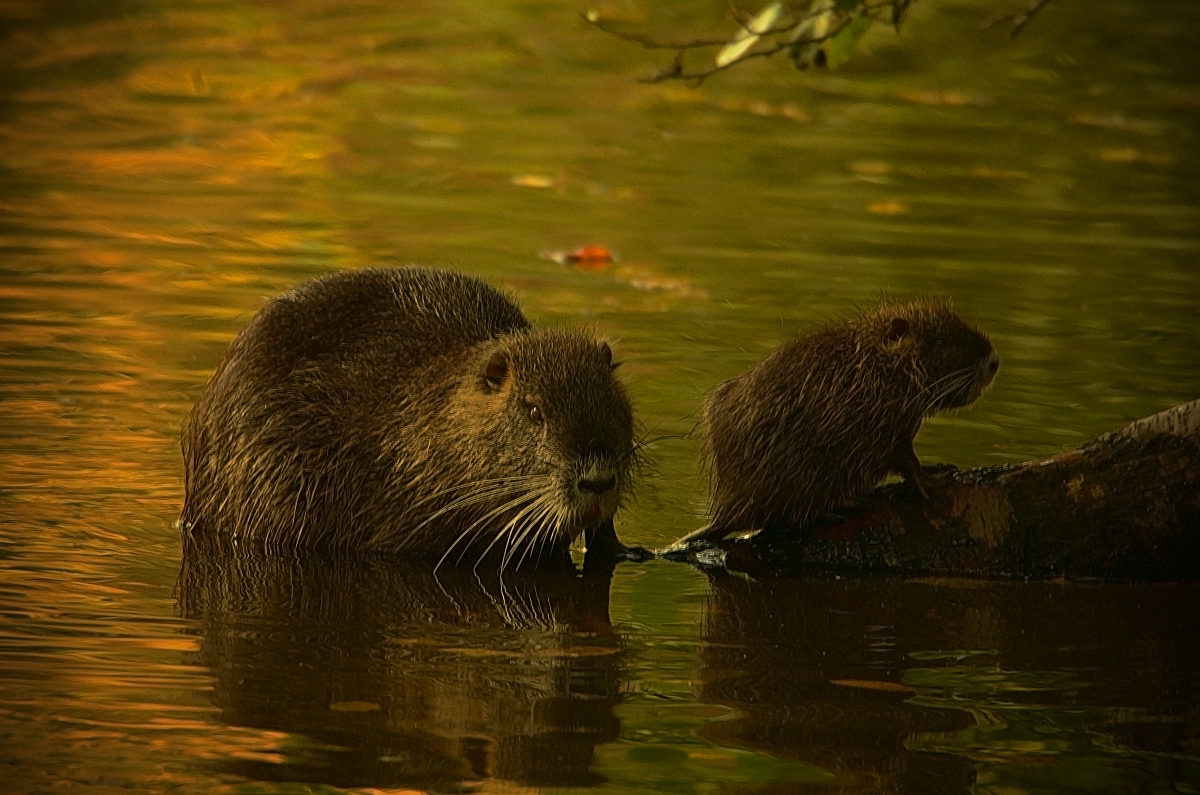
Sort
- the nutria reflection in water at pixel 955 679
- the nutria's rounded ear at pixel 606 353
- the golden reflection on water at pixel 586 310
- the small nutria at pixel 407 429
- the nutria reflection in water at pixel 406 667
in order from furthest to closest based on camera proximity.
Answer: the nutria's rounded ear at pixel 606 353 → the small nutria at pixel 407 429 → the golden reflection on water at pixel 586 310 → the nutria reflection in water at pixel 955 679 → the nutria reflection in water at pixel 406 667

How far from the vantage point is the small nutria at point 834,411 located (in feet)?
19.4

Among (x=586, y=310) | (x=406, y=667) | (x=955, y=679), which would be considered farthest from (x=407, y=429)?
(x=586, y=310)

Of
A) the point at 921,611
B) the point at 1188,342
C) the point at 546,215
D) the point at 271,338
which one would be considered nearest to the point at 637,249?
the point at 546,215

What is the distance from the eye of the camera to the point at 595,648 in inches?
212

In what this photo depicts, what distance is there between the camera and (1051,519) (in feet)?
19.1

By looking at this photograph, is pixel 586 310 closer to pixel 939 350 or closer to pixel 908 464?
pixel 939 350

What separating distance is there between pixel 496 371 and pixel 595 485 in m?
0.52

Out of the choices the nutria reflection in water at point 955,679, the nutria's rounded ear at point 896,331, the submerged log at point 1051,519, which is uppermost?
the nutria's rounded ear at point 896,331

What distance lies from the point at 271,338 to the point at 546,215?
541 cm

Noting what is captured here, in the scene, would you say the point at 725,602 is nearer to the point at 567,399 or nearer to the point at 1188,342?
the point at 567,399

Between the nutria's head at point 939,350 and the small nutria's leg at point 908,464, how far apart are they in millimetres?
190

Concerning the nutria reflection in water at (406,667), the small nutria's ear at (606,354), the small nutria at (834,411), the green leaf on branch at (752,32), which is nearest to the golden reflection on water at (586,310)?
the nutria reflection in water at (406,667)

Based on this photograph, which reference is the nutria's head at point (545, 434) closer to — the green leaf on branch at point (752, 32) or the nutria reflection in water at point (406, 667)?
the nutria reflection in water at point (406, 667)

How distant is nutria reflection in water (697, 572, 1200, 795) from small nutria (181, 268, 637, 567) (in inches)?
24.0
